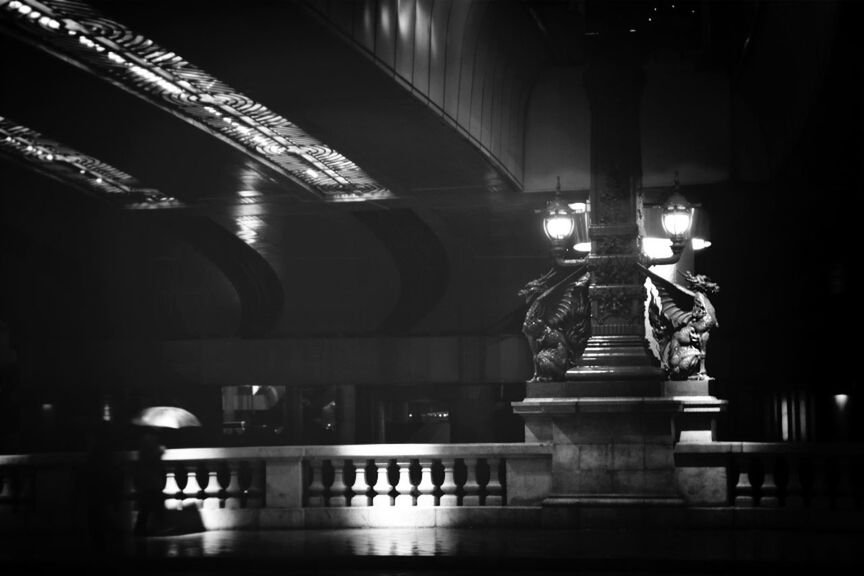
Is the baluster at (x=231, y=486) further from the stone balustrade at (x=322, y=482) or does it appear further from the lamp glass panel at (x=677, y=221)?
the lamp glass panel at (x=677, y=221)

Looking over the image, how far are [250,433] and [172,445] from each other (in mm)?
3250

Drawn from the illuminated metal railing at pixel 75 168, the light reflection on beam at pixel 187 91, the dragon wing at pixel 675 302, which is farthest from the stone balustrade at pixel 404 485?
the illuminated metal railing at pixel 75 168

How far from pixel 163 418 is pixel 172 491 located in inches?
63.4

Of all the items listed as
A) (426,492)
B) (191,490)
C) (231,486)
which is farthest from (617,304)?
(191,490)

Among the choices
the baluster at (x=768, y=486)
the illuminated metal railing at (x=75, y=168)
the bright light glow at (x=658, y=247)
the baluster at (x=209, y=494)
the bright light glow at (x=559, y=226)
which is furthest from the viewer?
the illuminated metal railing at (x=75, y=168)

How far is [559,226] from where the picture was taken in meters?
19.3

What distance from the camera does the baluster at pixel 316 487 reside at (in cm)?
1777

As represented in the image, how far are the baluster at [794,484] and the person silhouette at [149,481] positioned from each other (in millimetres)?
7523

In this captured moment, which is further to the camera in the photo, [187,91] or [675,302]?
[187,91]

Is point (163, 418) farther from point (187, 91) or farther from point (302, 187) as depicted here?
point (302, 187)

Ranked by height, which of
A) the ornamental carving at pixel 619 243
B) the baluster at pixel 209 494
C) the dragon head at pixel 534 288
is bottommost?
the baluster at pixel 209 494

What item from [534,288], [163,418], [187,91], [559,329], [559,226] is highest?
[187,91]

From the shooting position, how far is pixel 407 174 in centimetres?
3247

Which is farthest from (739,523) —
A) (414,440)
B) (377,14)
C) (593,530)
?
(414,440)
